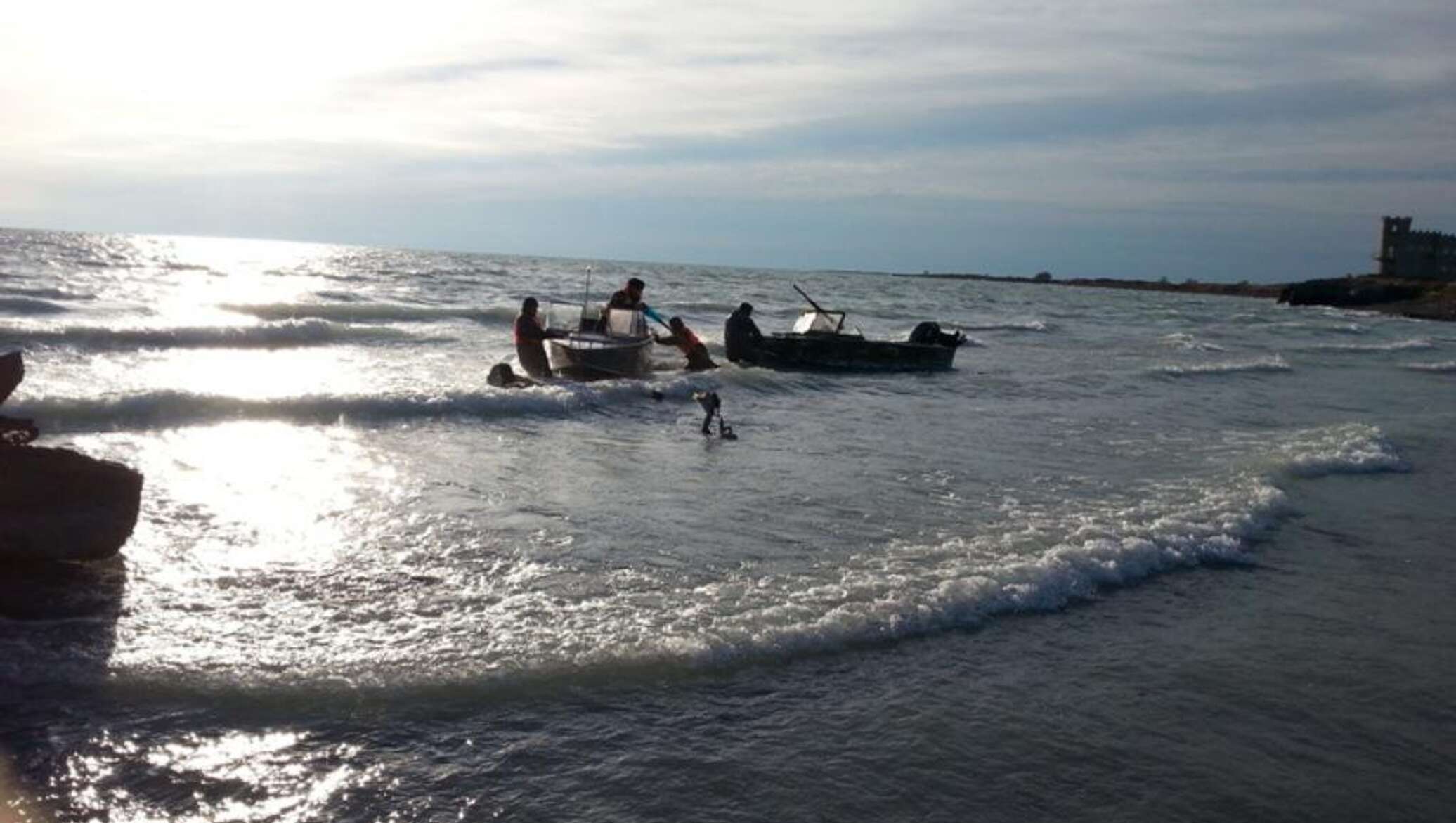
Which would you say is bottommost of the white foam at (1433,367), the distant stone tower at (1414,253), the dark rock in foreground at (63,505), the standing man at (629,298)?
the dark rock in foreground at (63,505)

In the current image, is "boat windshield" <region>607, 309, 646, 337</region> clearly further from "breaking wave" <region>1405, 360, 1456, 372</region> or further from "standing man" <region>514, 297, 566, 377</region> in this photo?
"breaking wave" <region>1405, 360, 1456, 372</region>

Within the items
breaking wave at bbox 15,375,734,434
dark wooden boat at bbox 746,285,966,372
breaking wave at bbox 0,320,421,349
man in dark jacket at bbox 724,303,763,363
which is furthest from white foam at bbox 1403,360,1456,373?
breaking wave at bbox 0,320,421,349

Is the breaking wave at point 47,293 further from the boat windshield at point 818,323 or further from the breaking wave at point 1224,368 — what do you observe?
the breaking wave at point 1224,368

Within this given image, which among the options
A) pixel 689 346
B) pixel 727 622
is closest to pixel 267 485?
pixel 727 622

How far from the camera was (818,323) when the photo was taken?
1116 inches

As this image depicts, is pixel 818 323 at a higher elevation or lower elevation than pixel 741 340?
higher

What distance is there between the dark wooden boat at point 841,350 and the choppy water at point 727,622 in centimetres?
774

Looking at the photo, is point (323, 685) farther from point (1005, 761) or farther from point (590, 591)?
point (1005, 761)

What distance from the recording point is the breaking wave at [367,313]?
37.0 meters

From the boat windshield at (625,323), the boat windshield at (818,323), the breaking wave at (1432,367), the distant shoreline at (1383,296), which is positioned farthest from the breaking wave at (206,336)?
the distant shoreline at (1383,296)

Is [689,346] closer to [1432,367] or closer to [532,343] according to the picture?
[532,343]

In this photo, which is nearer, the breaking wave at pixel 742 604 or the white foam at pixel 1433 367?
the breaking wave at pixel 742 604

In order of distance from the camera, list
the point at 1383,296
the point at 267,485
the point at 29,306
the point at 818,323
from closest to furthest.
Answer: the point at 267,485
the point at 818,323
the point at 29,306
the point at 1383,296

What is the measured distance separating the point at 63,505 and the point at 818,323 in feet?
71.7
